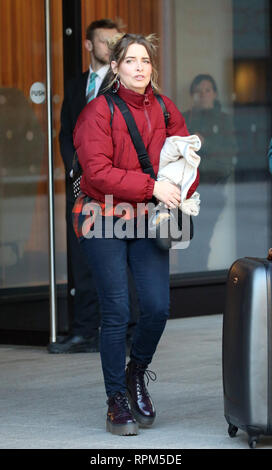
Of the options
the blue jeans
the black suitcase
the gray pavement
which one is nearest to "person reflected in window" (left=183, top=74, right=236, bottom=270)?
the gray pavement

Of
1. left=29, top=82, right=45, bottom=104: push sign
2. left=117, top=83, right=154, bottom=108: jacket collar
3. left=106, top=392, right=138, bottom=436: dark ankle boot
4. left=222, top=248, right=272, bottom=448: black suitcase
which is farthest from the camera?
left=29, top=82, right=45, bottom=104: push sign

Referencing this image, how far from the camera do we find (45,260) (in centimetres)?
842

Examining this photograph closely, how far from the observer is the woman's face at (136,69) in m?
5.02

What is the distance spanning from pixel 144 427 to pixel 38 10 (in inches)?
157

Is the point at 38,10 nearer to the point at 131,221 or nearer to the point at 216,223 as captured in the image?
the point at 216,223

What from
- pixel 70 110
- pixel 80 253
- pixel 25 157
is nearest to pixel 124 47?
pixel 70 110

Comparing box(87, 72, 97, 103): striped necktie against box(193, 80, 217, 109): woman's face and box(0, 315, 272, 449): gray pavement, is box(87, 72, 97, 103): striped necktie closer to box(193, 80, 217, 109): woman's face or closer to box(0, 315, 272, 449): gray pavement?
box(0, 315, 272, 449): gray pavement

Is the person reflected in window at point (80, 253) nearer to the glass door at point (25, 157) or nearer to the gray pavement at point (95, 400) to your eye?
the gray pavement at point (95, 400)

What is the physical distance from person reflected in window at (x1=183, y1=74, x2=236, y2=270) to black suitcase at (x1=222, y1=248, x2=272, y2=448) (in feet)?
15.5

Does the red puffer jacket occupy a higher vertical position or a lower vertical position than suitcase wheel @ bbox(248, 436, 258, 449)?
higher

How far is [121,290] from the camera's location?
4.98 m

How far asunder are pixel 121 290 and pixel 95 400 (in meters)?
1.05

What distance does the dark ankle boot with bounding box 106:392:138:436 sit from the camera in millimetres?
4922
